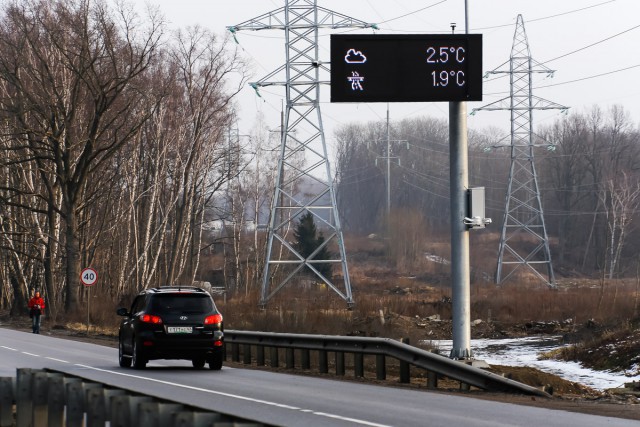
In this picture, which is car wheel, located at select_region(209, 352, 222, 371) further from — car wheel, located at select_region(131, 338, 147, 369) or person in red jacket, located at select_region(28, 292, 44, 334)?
person in red jacket, located at select_region(28, 292, 44, 334)

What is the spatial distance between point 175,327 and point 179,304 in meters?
0.56

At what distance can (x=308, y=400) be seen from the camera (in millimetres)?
17797

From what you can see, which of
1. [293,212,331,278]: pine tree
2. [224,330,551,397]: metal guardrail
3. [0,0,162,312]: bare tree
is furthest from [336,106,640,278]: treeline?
[224,330,551,397]: metal guardrail

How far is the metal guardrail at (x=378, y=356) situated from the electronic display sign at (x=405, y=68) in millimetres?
4852

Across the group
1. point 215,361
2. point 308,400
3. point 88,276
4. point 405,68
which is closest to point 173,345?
point 215,361

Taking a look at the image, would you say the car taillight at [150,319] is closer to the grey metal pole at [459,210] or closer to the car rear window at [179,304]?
the car rear window at [179,304]

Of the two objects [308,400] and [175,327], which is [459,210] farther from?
[308,400]

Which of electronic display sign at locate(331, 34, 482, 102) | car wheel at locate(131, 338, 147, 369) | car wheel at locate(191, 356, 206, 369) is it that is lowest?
car wheel at locate(191, 356, 206, 369)

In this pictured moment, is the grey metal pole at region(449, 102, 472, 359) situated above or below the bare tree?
below

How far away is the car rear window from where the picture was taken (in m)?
24.2

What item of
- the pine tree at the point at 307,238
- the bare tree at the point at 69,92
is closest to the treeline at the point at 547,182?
the pine tree at the point at 307,238

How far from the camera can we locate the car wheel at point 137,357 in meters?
24.3

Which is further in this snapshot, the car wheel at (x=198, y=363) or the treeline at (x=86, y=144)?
the treeline at (x=86, y=144)

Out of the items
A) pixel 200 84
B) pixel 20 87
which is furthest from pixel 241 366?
Answer: pixel 200 84
